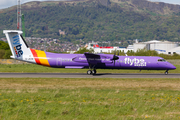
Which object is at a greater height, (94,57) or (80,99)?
(94,57)

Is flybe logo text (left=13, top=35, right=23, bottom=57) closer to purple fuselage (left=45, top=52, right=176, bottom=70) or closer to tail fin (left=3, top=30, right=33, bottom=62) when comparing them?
tail fin (left=3, top=30, right=33, bottom=62)

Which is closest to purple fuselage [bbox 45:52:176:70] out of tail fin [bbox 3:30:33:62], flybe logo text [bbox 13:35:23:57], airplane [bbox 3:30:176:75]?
airplane [bbox 3:30:176:75]

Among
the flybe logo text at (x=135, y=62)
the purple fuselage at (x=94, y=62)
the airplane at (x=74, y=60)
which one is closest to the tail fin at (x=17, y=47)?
the airplane at (x=74, y=60)

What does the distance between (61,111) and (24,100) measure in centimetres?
→ 378

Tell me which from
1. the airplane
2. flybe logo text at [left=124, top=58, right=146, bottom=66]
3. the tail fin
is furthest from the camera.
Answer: the tail fin

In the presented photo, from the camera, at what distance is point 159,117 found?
436 inches

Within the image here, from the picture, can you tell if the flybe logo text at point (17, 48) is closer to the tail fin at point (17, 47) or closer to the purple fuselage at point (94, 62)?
the tail fin at point (17, 47)

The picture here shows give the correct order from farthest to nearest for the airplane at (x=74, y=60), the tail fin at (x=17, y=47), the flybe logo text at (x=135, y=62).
→ the tail fin at (x=17, y=47) < the flybe logo text at (x=135, y=62) < the airplane at (x=74, y=60)

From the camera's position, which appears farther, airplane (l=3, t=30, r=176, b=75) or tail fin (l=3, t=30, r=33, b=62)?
tail fin (l=3, t=30, r=33, b=62)

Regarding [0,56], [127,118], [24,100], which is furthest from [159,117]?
[0,56]

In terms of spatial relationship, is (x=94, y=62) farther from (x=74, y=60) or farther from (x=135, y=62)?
(x=135, y=62)

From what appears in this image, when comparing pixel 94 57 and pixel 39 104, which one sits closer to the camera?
pixel 39 104

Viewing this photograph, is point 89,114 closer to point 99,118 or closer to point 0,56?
point 99,118

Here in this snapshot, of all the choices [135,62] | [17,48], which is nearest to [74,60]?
[17,48]
